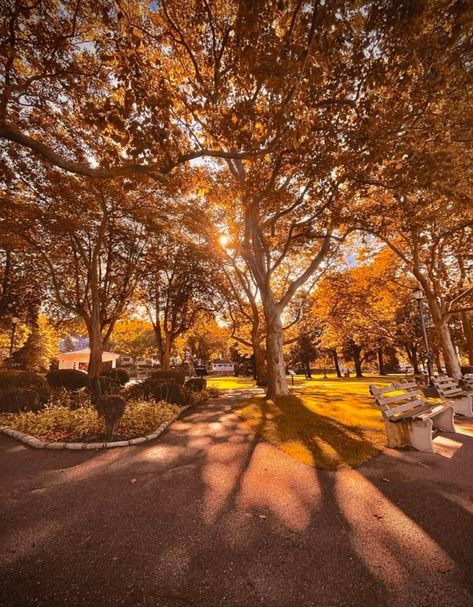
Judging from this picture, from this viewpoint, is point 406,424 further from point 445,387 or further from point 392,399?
point 445,387

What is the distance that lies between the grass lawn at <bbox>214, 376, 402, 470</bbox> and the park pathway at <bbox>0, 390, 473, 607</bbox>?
587 millimetres

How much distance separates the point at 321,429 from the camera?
8.12 m

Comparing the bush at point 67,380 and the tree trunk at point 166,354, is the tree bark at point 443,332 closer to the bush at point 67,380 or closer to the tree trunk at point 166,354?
the tree trunk at point 166,354

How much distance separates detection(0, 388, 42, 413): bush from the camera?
10227 mm

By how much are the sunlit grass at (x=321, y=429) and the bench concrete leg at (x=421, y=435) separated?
2.31 feet

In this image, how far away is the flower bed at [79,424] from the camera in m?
7.56

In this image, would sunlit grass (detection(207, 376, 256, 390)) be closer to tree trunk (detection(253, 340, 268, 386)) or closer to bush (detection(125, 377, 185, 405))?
tree trunk (detection(253, 340, 268, 386))

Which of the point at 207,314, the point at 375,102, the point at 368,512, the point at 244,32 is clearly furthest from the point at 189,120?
the point at 207,314

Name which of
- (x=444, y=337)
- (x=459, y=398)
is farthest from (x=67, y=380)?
(x=444, y=337)

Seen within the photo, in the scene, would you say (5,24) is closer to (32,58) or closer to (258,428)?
(32,58)

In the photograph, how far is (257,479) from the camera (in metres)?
5.00

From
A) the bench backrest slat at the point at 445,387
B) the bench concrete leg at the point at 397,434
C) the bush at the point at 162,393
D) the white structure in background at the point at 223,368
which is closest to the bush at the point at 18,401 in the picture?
the bush at the point at 162,393

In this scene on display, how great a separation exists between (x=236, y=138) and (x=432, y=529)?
7.28 meters

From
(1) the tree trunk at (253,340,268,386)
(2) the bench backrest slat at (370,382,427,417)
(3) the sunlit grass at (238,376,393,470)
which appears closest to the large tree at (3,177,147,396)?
(3) the sunlit grass at (238,376,393,470)
